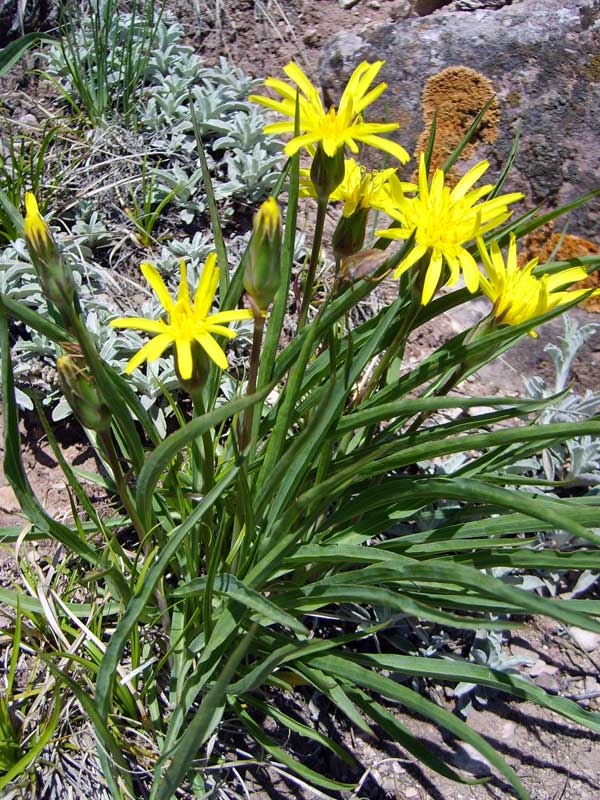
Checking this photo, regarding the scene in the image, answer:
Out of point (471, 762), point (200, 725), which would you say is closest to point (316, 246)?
point (200, 725)

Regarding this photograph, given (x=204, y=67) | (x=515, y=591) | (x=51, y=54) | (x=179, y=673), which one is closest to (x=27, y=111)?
(x=51, y=54)

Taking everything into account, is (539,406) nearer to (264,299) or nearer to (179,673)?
(264,299)

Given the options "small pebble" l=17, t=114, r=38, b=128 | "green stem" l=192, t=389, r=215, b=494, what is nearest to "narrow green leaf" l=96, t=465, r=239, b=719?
"green stem" l=192, t=389, r=215, b=494

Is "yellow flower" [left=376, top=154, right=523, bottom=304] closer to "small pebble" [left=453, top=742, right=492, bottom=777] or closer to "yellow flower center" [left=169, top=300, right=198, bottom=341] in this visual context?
"yellow flower center" [left=169, top=300, right=198, bottom=341]

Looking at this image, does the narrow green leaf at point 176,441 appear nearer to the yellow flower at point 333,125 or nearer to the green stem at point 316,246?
the green stem at point 316,246

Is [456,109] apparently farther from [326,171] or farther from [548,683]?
[548,683]

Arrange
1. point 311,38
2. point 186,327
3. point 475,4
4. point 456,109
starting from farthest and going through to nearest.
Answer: point 311,38, point 475,4, point 456,109, point 186,327

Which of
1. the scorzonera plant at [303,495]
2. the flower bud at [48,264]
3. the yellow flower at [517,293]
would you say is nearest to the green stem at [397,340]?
the scorzonera plant at [303,495]
